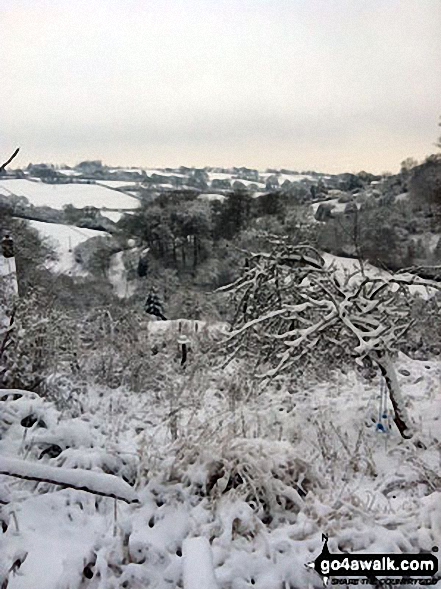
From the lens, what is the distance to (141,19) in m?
2.32

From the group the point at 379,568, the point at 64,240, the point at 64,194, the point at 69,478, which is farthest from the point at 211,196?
the point at 69,478

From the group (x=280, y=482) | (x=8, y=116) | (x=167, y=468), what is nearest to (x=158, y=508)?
(x=167, y=468)

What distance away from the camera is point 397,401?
3266 millimetres

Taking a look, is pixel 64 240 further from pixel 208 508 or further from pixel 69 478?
pixel 69 478

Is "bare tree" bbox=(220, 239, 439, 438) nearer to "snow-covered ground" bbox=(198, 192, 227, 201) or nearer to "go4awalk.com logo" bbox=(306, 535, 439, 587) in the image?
"go4awalk.com logo" bbox=(306, 535, 439, 587)

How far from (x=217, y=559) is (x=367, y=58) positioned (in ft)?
7.35

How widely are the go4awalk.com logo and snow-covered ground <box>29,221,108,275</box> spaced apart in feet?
41.0

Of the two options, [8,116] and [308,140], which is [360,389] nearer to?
[308,140]

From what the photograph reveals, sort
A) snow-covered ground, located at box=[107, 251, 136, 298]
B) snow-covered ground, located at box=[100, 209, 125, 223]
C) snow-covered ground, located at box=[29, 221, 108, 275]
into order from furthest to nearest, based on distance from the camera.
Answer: snow-covered ground, located at box=[100, 209, 125, 223] < snow-covered ground, located at box=[107, 251, 136, 298] < snow-covered ground, located at box=[29, 221, 108, 275]

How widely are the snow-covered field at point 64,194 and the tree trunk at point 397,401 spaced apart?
8.62 feet

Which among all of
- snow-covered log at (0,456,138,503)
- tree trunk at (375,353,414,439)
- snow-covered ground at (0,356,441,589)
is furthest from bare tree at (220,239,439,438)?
snow-covered log at (0,456,138,503)

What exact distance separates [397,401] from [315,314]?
1.36m

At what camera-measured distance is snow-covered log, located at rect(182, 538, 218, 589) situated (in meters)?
1.32

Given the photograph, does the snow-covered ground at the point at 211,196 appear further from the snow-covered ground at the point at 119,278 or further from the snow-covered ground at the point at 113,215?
the snow-covered ground at the point at 119,278
